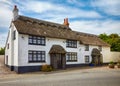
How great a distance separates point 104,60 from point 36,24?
23.3 m

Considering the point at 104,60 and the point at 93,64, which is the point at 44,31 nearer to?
the point at 93,64

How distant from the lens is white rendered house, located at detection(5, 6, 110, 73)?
25172mm

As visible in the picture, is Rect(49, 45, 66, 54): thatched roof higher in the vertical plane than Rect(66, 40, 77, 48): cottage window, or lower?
lower

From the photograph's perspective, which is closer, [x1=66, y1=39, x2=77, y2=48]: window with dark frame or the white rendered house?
the white rendered house

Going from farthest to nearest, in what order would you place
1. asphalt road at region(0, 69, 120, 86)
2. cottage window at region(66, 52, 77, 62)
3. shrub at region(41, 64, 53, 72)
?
cottage window at region(66, 52, 77, 62) < shrub at region(41, 64, 53, 72) < asphalt road at region(0, 69, 120, 86)

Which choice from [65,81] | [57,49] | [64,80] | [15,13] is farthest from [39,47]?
[65,81]

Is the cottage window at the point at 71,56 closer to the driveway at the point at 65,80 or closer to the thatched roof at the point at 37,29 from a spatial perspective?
the thatched roof at the point at 37,29

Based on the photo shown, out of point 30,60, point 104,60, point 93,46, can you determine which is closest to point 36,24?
point 30,60

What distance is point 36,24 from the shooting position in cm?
2967

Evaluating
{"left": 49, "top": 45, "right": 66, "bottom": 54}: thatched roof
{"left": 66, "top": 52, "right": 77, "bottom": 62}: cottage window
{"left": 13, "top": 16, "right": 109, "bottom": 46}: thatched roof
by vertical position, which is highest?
{"left": 13, "top": 16, "right": 109, "bottom": 46}: thatched roof

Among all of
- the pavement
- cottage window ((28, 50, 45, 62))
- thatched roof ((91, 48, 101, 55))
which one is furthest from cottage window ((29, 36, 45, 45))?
thatched roof ((91, 48, 101, 55))

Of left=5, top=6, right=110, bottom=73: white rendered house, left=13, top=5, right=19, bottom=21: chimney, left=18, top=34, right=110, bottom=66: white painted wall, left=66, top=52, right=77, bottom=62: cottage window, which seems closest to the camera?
left=18, top=34, right=110, bottom=66: white painted wall

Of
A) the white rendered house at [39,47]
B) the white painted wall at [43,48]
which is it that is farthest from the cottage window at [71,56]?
the white painted wall at [43,48]

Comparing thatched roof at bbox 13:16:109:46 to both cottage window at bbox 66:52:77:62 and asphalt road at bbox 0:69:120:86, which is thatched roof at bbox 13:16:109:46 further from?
asphalt road at bbox 0:69:120:86
